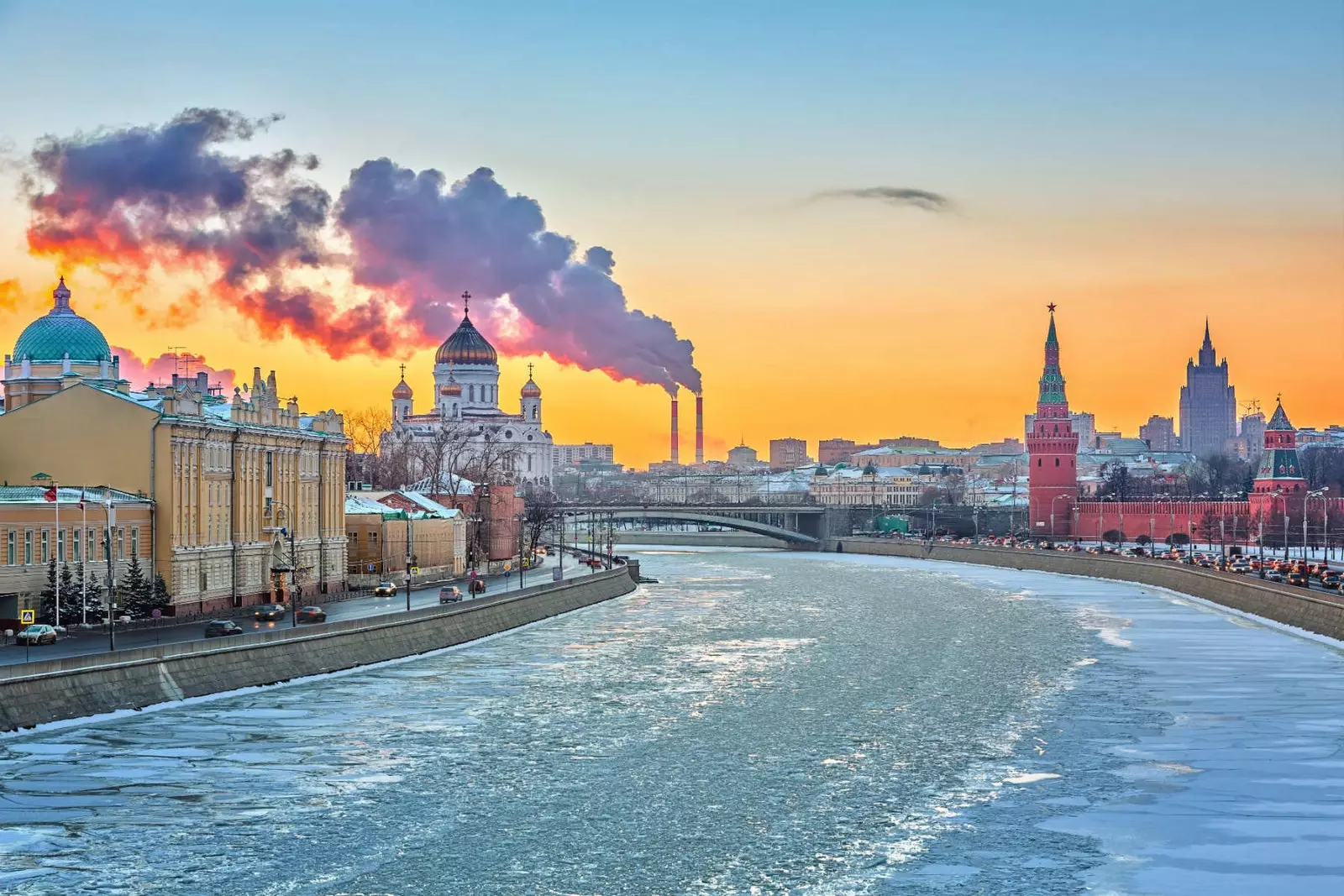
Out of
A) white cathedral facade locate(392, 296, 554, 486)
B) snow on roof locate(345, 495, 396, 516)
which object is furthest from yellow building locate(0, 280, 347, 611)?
white cathedral facade locate(392, 296, 554, 486)

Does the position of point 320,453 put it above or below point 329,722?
above

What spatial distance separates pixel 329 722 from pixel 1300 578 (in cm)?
4144

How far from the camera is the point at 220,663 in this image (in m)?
34.4

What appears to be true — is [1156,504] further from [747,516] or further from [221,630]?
[221,630]

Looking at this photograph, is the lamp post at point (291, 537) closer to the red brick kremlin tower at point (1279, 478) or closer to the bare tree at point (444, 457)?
the bare tree at point (444, 457)

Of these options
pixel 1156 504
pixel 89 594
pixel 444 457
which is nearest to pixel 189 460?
pixel 89 594

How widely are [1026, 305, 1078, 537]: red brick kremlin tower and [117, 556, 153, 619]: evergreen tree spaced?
296 feet

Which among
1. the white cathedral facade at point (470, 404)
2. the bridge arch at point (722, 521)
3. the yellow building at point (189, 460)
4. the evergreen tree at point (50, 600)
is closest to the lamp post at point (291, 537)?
the yellow building at point (189, 460)

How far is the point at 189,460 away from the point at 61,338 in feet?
31.1

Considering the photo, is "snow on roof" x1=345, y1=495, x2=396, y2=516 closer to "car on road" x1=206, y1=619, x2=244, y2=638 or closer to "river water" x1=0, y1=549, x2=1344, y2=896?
"river water" x1=0, y1=549, x2=1344, y2=896

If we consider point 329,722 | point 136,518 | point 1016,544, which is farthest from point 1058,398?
point 329,722

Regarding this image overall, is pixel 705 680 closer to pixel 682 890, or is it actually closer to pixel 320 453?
pixel 682 890

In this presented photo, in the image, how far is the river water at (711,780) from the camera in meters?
21.1

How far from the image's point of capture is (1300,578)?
63031mm
